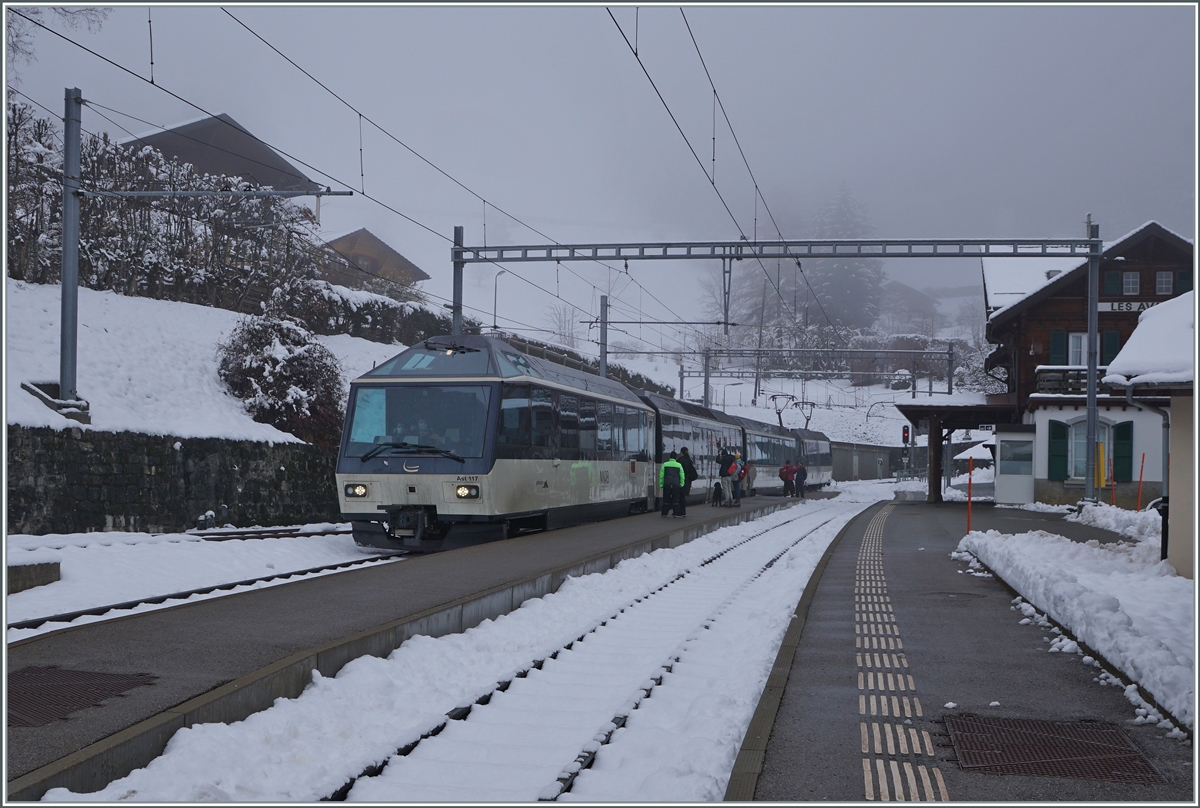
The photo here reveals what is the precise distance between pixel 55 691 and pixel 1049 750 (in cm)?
532

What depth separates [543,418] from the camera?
17938mm

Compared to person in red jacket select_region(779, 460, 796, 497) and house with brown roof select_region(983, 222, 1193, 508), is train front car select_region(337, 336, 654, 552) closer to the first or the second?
house with brown roof select_region(983, 222, 1193, 508)

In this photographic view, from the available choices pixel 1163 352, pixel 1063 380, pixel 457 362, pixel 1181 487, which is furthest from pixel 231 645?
pixel 1063 380

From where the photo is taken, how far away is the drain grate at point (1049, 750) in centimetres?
541

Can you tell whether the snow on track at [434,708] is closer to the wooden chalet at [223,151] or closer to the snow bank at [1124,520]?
the snow bank at [1124,520]

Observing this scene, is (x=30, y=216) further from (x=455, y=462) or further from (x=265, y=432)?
(x=455, y=462)

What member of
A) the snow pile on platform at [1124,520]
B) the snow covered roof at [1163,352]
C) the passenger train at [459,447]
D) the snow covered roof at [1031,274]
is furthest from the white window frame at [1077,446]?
the snow covered roof at [1163,352]

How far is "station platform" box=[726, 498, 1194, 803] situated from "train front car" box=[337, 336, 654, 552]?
6.03 m

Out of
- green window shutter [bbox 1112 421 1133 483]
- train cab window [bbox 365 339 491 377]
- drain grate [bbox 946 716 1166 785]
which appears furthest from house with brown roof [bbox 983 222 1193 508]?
drain grate [bbox 946 716 1166 785]

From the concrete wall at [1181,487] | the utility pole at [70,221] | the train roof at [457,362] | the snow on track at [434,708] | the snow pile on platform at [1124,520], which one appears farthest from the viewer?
the snow pile on platform at [1124,520]

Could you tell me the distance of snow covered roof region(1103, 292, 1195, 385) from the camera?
1037 cm

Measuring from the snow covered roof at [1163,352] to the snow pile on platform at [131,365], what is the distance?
15687 mm

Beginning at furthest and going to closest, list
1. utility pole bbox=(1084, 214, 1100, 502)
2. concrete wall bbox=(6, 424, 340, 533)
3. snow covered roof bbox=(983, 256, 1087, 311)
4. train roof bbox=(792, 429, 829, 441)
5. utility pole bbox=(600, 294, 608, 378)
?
train roof bbox=(792, 429, 829, 441), snow covered roof bbox=(983, 256, 1087, 311), utility pole bbox=(600, 294, 608, 378), utility pole bbox=(1084, 214, 1100, 502), concrete wall bbox=(6, 424, 340, 533)

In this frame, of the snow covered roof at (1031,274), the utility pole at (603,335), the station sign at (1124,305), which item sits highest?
the snow covered roof at (1031,274)
